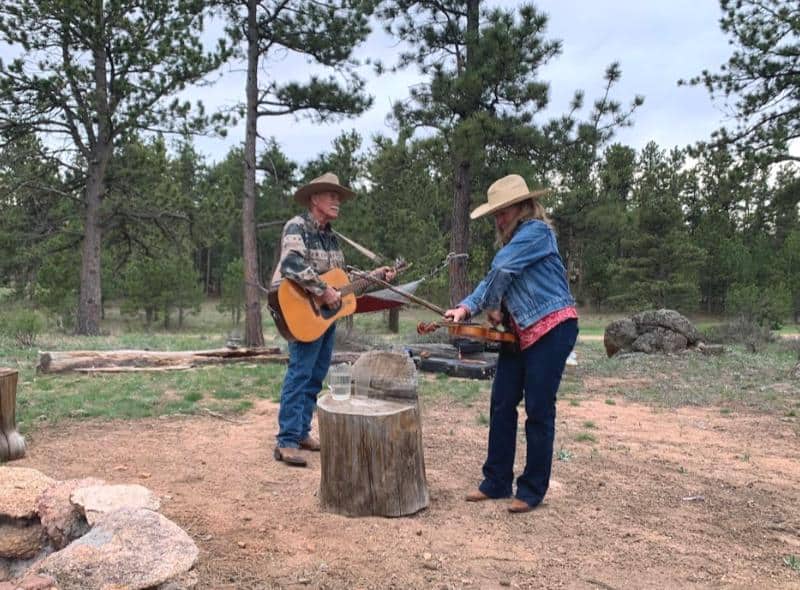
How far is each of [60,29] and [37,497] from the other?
15.4 m

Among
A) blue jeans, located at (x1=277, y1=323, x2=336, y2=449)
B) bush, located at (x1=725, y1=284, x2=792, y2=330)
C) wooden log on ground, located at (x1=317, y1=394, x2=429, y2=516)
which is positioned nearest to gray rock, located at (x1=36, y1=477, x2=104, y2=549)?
wooden log on ground, located at (x1=317, y1=394, x2=429, y2=516)

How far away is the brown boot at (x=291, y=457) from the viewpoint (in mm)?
4496

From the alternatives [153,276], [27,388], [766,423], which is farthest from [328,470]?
[153,276]

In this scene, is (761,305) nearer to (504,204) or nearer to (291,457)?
(504,204)

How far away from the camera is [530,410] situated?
3.70 meters

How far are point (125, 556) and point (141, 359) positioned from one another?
7.49 metres

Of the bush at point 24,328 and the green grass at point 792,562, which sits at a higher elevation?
the bush at point 24,328

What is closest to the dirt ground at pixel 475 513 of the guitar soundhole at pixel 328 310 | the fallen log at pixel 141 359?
the guitar soundhole at pixel 328 310

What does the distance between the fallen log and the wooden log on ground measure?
21.0 ft

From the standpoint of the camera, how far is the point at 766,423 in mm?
6555

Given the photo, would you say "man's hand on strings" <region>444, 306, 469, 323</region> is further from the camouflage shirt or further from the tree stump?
the tree stump

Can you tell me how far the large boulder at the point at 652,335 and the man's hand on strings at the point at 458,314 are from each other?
1036 centimetres

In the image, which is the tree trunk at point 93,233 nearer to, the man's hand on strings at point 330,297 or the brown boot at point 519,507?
the man's hand on strings at point 330,297

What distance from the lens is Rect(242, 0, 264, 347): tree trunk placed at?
14016mm
